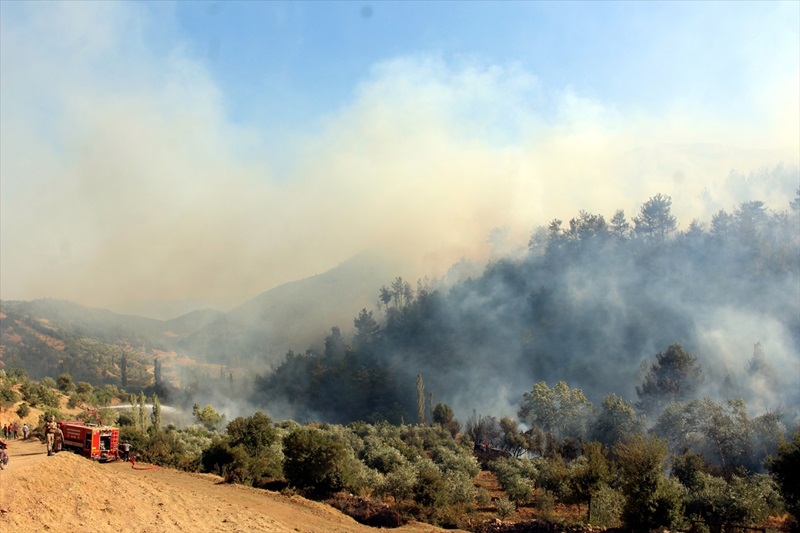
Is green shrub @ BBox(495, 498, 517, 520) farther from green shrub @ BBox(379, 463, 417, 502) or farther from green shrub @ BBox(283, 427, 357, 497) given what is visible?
green shrub @ BBox(283, 427, 357, 497)

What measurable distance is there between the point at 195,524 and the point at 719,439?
Result: 5096cm

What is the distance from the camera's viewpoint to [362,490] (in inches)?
1406

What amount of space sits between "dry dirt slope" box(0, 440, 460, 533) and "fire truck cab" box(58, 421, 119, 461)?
523 cm

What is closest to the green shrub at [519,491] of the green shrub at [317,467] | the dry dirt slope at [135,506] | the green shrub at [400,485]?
the green shrub at [400,485]

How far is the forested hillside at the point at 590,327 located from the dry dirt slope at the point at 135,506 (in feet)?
209

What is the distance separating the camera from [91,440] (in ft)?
120

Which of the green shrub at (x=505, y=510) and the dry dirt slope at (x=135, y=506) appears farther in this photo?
the green shrub at (x=505, y=510)

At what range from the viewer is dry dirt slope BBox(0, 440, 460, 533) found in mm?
20797

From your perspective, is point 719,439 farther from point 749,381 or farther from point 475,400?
point 475,400

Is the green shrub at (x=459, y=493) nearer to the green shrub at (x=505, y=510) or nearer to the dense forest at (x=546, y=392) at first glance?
the dense forest at (x=546, y=392)

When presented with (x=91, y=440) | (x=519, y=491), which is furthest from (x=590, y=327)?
(x=91, y=440)

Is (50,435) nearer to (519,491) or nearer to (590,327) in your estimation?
(519,491)

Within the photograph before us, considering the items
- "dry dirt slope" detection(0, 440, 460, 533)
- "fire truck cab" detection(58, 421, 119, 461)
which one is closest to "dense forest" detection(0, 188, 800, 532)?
"dry dirt slope" detection(0, 440, 460, 533)

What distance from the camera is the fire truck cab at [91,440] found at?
36.4 metres
